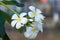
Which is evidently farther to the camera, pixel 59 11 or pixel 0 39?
pixel 59 11

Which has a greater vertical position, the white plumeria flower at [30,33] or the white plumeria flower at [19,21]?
the white plumeria flower at [19,21]

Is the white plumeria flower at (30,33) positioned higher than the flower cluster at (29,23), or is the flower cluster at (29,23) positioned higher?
the flower cluster at (29,23)

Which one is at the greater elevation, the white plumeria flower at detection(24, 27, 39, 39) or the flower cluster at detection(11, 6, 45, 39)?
the flower cluster at detection(11, 6, 45, 39)

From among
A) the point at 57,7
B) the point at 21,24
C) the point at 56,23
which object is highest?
the point at 21,24

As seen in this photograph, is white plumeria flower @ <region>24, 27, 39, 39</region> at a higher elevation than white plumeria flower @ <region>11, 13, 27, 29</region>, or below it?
below

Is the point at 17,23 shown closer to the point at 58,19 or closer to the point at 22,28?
the point at 22,28

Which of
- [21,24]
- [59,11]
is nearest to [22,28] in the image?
[21,24]

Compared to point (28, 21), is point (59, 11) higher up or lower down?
lower down

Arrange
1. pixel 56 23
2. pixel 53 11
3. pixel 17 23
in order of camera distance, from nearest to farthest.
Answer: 1. pixel 17 23
2. pixel 56 23
3. pixel 53 11

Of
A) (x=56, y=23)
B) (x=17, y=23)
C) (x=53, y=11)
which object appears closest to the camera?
(x=17, y=23)
